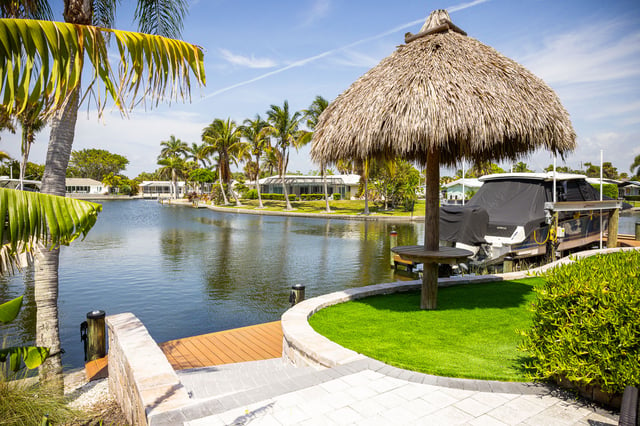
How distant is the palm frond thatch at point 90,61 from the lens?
278 cm

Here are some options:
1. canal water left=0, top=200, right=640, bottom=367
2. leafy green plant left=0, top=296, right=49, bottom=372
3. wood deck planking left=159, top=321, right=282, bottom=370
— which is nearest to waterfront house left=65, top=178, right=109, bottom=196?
canal water left=0, top=200, right=640, bottom=367

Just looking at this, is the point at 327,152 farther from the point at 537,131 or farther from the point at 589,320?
the point at 589,320

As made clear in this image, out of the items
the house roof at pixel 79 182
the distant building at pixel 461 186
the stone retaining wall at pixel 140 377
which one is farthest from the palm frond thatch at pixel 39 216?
the house roof at pixel 79 182

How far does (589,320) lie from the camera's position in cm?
338

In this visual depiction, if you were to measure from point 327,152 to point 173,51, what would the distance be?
3.42 m

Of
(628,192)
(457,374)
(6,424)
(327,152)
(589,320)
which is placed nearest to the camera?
(589,320)

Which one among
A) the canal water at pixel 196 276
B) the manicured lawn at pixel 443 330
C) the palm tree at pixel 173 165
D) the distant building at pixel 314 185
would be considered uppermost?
the palm tree at pixel 173 165

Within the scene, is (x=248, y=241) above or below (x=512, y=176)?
below

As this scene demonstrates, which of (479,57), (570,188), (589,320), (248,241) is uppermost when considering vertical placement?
(479,57)

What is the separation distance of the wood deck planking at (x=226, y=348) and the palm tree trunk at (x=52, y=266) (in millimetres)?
1652

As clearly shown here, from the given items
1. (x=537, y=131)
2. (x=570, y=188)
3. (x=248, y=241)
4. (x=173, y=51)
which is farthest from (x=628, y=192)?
(x=173, y=51)

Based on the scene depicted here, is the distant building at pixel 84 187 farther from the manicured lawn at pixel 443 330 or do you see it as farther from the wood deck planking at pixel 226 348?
the manicured lawn at pixel 443 330

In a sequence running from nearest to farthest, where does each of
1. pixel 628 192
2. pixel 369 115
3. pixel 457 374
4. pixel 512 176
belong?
pixel 457 374
pixel 369 115
pixel 512 176
pixel 628 192

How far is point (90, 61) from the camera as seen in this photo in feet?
10.6
